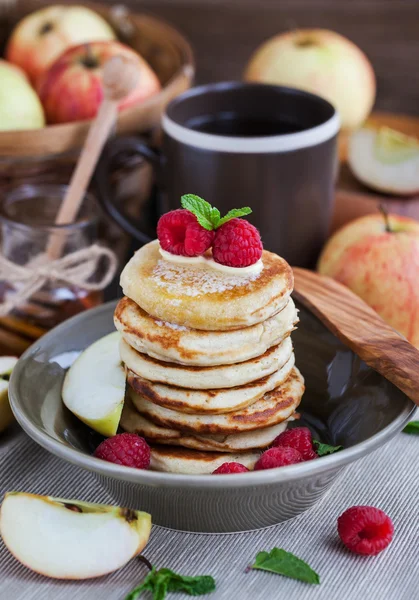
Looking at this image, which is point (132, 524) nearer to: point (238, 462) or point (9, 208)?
point (238, 462)

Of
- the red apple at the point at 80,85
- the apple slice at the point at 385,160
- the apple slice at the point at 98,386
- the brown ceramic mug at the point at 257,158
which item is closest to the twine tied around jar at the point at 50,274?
the brown ceramic mug at the point at 257,158

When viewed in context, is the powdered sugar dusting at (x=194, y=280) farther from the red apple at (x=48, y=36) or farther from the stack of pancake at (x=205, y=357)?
the red apple at (x=48, y=36)

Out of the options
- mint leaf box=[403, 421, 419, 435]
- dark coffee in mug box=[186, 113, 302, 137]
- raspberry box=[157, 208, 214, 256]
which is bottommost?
mint leaf box=[403, 421, 419, 435]

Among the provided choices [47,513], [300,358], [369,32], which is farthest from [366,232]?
[369,32]

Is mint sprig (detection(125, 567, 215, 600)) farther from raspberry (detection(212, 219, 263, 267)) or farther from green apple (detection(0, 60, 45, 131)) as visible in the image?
green apple (detection(0, 60, 45, 131))

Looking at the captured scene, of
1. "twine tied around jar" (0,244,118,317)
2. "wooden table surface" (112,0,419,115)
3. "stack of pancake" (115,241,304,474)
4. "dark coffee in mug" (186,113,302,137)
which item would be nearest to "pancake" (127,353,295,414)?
"stack of pancake" (115,241,304,474)

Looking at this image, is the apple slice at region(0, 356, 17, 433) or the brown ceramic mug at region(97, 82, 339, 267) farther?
the brown ceramic mug at region(97, 82, 339, 267)

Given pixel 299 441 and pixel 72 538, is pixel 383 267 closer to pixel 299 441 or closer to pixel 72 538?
pixel 299 441
